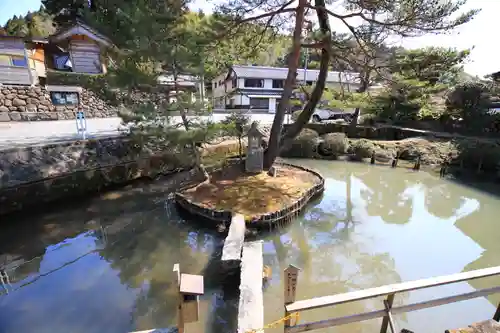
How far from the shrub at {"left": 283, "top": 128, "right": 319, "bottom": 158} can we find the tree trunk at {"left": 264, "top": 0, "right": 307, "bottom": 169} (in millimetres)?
4869

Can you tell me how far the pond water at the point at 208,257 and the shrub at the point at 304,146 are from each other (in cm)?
570

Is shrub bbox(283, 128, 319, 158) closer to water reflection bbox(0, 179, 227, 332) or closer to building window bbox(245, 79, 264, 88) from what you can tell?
water reflection bbox(0, 179, 227, 332)

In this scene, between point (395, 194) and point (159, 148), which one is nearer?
point (159, 148)

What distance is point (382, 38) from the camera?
925 centimetres

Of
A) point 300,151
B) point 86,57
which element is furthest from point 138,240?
point 86,57

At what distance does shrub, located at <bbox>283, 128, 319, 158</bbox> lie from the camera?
51.4 ft

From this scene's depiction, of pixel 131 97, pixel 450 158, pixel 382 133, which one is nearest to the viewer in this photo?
pixel 131 97

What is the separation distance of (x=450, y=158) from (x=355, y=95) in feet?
19.7

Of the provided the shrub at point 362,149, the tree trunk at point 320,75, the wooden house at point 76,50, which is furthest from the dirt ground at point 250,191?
the wooden house at point 76,50

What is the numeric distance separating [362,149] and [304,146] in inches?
119

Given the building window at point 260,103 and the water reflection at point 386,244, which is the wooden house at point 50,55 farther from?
the building window at point 260,103

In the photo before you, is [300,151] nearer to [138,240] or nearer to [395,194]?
[395,194]

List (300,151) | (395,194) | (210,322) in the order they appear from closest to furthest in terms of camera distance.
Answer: (210,322)
(395,194)
(300,151)

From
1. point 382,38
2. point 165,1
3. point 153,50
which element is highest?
point 165,1
